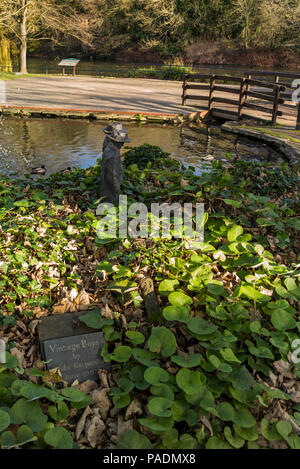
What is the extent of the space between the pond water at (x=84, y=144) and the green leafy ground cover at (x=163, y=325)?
362cm

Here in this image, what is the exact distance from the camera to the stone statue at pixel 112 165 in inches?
199

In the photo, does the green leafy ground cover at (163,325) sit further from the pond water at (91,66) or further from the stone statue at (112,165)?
the pond water at (91,66)

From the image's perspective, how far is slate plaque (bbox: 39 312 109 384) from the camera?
9.36 ft

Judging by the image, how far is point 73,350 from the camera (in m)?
2.93

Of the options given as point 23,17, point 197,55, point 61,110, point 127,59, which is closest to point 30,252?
point 61,110

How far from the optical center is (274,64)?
4631cm

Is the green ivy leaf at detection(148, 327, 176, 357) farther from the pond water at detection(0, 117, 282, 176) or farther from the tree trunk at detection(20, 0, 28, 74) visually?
the tree trunk at detection(20, 0, 28, 74)

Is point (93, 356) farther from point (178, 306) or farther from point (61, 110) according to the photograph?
point (61, 110)

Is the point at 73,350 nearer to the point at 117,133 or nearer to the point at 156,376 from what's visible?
the point at 156,376

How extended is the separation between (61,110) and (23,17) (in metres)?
20.4

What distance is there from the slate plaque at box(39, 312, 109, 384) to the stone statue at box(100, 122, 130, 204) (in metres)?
2.39

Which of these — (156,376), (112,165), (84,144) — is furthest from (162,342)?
(84,144)

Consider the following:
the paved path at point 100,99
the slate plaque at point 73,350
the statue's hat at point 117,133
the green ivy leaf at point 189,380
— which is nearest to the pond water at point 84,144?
the paved path at point 100,99

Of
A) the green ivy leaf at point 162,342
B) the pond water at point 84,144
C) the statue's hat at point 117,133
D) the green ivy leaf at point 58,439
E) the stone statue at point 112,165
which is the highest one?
the statue's hat at point 117,133
